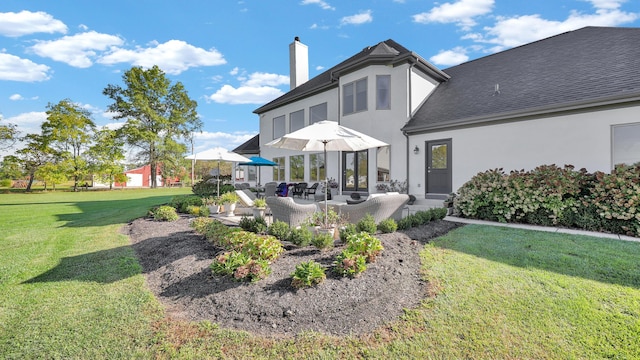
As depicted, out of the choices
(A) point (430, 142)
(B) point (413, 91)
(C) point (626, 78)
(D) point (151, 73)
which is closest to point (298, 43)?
(B) point (413, 91)

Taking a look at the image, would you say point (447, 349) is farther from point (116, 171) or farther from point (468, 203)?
point (116, 171)

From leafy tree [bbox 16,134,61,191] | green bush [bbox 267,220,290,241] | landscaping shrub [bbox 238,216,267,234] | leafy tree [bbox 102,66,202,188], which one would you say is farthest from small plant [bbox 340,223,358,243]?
leafy tree [bbox 16,134,61,191]

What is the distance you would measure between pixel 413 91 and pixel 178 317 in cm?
1110

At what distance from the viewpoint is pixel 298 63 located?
19.3 metres

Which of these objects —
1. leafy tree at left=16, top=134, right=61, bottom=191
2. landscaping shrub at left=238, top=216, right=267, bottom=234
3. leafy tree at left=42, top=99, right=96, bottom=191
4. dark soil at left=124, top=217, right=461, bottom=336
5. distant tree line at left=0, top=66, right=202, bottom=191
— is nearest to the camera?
dark soil at left=124, top=217, right=461, bottom=336

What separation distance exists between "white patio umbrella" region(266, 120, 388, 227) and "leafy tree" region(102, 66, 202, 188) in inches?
1199

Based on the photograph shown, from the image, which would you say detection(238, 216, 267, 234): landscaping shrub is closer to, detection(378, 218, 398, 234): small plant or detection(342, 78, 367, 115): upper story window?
detection(378, 218, 398, 234): small plant

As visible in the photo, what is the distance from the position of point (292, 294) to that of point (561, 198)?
22.0 ft

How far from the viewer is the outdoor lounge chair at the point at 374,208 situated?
584cm

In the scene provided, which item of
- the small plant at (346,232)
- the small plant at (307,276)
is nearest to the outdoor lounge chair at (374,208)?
the small plant at (346,232)

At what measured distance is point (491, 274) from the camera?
12.2 feet

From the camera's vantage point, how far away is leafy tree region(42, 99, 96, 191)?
1036 inches

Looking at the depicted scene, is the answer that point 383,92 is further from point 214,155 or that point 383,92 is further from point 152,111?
point 152,111

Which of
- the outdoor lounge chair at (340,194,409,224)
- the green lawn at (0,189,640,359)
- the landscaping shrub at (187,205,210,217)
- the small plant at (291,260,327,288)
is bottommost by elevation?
the green lawn at (0,189,640,359)
